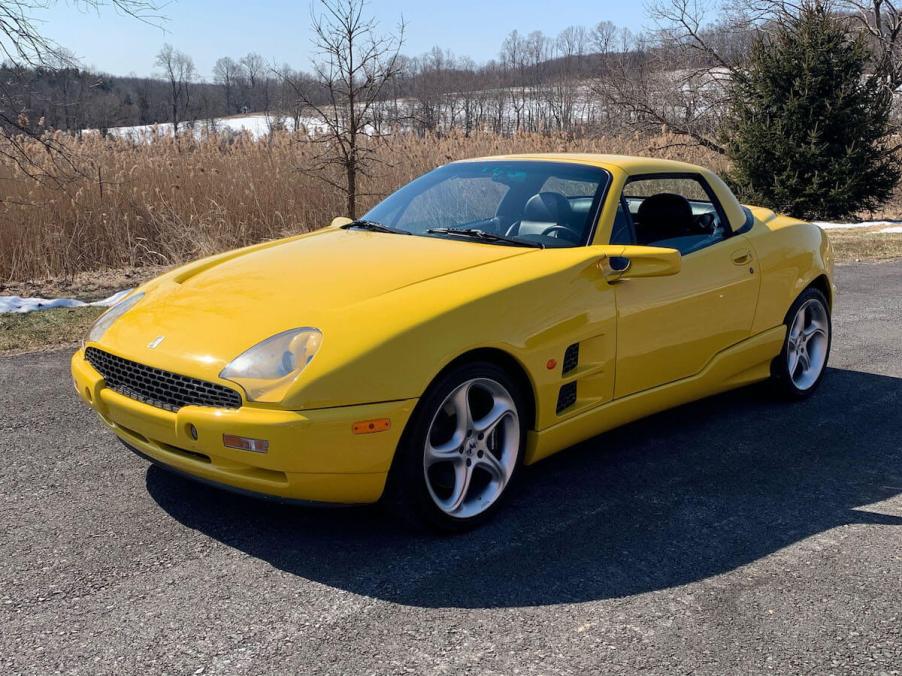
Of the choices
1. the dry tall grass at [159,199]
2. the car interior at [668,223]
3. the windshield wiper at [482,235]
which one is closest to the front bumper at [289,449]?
the windshield wiper at [482,235]

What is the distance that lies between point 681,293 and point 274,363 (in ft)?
7.12

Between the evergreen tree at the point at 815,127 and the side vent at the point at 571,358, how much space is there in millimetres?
15213

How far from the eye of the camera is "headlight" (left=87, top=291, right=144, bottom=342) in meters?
3.87

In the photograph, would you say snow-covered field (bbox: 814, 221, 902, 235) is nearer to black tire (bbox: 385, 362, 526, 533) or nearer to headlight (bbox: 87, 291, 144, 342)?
black tire (bbox: 385, 362, 526, 533)

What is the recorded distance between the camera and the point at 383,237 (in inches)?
178

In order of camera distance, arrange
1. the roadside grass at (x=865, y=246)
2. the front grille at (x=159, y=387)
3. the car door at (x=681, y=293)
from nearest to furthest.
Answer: the front grille at (x=159, y=387) < the car door at (x=681, y=293) < the roadside grass at (x=865, y=246)

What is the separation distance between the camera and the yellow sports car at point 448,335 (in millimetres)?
3170

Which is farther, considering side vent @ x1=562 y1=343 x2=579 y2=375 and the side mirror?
the side mirror

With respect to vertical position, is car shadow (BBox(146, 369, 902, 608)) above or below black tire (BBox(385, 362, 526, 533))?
below

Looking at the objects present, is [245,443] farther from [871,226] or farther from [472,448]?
[871,226]

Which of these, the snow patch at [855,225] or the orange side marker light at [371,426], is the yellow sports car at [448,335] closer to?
the orange side marker light at [371,426]

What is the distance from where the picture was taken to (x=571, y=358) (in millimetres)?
3865

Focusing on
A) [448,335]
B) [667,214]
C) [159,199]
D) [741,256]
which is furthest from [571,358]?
[159,199]

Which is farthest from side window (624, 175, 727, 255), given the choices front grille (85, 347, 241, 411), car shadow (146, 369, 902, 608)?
front grille (85, 347, 241, 411)
